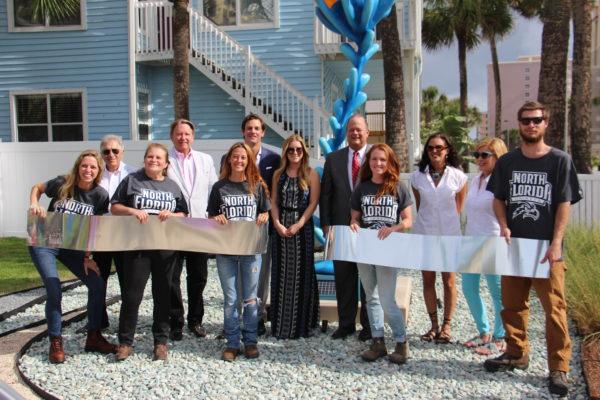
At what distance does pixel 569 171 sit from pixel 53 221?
381cm

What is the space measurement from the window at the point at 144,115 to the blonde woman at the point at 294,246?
38.7 feet

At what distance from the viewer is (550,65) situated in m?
12.2

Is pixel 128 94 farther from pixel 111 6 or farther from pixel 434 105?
pixel 434 105

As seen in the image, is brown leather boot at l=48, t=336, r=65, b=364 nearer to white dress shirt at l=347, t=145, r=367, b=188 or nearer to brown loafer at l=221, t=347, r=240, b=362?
brown loafer at l=221, t=347, r=240, b=362

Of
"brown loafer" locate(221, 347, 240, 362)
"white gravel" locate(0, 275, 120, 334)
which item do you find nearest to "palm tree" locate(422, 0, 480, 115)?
"white gravel" locate(0, 275, 120, 334)

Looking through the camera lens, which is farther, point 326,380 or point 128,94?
point 128,94

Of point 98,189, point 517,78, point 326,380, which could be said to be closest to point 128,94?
point 98,189

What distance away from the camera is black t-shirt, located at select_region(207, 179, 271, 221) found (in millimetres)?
4965

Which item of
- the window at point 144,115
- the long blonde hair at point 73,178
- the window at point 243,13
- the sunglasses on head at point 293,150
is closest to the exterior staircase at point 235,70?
the window at point 243,13

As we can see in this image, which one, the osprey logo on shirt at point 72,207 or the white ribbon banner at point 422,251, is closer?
the white ribbon banner at point 422,251

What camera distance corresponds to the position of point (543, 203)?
13.9ft

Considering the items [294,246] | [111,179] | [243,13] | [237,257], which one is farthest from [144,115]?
[237,257]

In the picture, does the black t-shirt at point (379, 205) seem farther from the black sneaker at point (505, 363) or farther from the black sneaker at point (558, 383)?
the black sneaker at point (558, 383)

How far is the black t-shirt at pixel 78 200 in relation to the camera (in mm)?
4957
